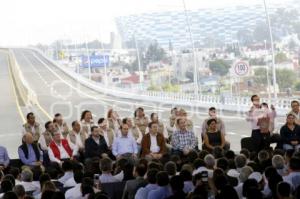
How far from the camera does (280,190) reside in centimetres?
848

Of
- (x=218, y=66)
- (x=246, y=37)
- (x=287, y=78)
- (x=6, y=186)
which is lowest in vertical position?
(x=287, y=78)

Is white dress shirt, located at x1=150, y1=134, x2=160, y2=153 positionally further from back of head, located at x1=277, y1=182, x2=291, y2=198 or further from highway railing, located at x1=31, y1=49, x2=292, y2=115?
highway railing, located at x1=31, y1=49, x2=292, y2=115

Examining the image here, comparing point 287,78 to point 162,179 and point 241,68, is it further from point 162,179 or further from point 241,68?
point 162,179

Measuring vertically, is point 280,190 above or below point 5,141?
above

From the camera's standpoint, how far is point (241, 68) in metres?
43.2

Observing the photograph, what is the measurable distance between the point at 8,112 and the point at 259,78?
134 feet

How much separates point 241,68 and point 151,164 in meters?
32.8

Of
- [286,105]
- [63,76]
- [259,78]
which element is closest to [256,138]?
[286,105]

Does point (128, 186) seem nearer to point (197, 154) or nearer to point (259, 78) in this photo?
point (197, 154)

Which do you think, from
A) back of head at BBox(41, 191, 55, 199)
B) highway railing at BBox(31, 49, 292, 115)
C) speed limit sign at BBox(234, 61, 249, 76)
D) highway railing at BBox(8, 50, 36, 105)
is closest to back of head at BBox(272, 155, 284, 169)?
back of head at BBox(41, 191, 55, 199)

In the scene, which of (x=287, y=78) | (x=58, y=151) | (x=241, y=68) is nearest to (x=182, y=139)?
(x=58, y=151)

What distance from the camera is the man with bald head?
15422 millimetres

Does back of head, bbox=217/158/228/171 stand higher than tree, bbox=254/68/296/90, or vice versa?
back of head, bbox=217/158/228/171

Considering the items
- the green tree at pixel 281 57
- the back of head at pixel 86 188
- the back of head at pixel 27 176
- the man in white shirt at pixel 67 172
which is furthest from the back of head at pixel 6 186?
the green tree at pixel 281 57
